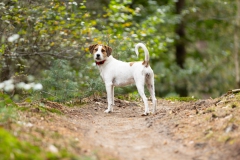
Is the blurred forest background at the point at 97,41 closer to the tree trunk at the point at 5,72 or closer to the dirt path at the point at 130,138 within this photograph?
the tree trunk at the point at 5,72

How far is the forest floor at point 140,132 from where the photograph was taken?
5617mm

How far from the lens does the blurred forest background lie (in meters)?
11.4

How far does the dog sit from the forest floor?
64 cm

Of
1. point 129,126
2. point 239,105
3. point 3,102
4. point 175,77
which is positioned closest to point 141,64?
point 129,126

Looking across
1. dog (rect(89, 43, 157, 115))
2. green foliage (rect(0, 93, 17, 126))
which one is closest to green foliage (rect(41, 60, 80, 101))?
dog (rect(89, 43, 157, 115))

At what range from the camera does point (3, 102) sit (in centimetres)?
702

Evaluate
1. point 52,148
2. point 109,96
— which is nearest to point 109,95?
point 109,96

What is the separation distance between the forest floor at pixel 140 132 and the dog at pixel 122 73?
64 centimetres

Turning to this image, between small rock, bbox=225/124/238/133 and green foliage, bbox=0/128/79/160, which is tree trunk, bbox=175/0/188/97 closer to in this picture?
small rock, bbox=225/124/238/133

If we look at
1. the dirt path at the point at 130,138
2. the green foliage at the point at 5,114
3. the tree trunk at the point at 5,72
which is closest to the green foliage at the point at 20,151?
the green foliage at the point at 5,114

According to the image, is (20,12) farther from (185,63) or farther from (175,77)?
(185,63)

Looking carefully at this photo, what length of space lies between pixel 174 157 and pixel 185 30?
19.2 m

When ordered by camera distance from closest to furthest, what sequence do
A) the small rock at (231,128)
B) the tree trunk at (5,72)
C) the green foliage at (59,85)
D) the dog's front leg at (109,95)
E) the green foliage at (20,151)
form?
the green foliage at (20,151) < the small rock at (231,128) < the dog's front leg at (109,95) < the green foliage at (59,85) < the tree trunk at (5,72)

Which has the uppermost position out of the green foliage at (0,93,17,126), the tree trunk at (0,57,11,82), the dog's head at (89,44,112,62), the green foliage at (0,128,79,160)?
the dog's head at (89,44,112,62)
